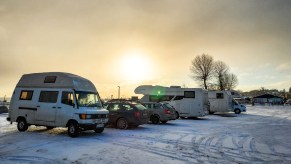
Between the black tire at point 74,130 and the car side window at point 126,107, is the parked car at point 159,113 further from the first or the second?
the black tire at point 74,130

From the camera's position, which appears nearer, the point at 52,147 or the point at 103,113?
the point at 52,147

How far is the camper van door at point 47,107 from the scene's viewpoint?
12594 millimetres

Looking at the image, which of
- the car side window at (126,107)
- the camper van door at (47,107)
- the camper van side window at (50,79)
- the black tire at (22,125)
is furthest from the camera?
Answer: the car side window at (126,107)

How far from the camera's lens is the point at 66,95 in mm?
12406

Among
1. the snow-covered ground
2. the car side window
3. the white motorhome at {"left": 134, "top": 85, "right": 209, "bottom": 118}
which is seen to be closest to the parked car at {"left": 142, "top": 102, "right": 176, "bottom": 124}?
the car side window

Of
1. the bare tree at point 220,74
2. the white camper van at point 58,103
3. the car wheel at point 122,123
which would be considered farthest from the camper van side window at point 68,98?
the bare tree at point 220,74

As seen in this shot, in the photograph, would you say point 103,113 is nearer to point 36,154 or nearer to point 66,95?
point 66,95

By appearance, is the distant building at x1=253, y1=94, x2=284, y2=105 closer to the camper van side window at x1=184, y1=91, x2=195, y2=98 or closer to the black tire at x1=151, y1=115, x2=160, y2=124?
the camper van side window at x1=184, y1=91, x2=195, y2=98

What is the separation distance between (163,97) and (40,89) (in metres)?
14.5

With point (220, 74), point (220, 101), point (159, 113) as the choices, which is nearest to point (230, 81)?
point (220, 74)

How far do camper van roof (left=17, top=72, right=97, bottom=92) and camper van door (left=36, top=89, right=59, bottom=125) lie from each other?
37cm

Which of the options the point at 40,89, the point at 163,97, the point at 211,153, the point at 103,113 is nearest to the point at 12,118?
the point at 40,89

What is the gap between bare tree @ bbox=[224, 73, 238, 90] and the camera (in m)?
75.7

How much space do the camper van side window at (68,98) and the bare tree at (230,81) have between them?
222 feet
